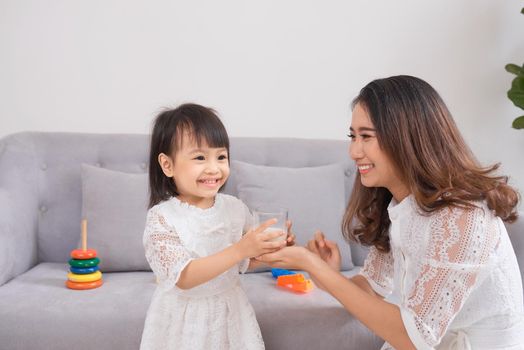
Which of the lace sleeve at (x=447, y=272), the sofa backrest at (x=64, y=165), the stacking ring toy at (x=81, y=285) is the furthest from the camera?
the sofa backrest at (x=64, y=165)

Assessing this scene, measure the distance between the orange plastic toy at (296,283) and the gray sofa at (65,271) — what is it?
0.11 feet

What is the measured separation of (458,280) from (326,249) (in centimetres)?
45

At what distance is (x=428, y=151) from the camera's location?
131cm

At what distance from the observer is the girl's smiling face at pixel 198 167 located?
140cm

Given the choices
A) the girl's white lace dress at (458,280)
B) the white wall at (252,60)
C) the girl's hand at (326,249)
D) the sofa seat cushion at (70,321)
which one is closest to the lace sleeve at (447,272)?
the girl's white lace dress at (458,280)

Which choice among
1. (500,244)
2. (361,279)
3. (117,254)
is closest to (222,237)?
(361,279)

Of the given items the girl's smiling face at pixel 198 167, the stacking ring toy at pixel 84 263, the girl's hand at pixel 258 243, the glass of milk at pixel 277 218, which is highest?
the girl's smiling face at pixel 198 167

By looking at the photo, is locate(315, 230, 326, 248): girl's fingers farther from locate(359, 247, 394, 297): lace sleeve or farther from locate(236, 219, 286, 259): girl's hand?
locate(236, 219, 286, 259): girl's hand

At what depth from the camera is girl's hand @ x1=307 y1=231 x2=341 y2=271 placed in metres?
1.56

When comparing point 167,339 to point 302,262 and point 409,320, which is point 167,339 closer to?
point 302,262

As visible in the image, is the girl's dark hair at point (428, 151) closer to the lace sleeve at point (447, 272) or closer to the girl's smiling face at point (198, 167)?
the lace sleeve at point (447, 272)

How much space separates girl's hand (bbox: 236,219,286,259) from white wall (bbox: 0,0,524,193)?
153 cm

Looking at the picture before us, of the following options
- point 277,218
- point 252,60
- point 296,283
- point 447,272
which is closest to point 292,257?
point 277,218

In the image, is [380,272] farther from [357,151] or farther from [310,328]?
[357,151]
